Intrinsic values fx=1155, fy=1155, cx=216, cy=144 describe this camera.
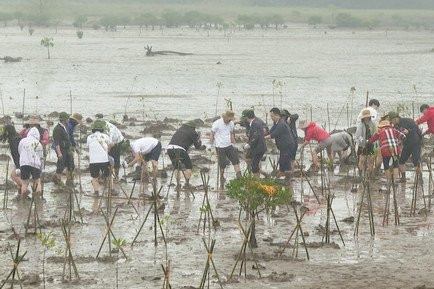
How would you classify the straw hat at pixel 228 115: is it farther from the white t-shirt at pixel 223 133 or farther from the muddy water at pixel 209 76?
the muddy water at pixel 209 76

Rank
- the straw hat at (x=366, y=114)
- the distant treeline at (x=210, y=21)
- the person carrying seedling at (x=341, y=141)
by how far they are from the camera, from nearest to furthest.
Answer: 1. the straw hat at (x=366, y=114)
2. the person carrying seedling at (x=341, y=141)
3. the distant treeline at (x=210, y=21)

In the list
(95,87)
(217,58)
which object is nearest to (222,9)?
(217,58)

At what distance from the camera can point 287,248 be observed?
14773mm

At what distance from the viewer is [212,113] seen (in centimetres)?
3394

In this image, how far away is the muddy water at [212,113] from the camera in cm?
1367

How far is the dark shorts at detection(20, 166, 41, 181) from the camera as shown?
18280 mm

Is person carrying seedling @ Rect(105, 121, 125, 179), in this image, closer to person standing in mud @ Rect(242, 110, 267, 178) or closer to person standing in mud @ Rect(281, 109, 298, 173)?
person standing in mud @ Rect(242, 110, 267, 178)

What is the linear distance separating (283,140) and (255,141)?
742 millimetres

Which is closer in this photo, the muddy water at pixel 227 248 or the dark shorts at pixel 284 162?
the muddy water at pixel 227 248

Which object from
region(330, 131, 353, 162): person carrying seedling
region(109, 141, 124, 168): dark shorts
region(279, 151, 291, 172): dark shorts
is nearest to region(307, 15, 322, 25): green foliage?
region(330, 131, 353, 162): person carrying seedling

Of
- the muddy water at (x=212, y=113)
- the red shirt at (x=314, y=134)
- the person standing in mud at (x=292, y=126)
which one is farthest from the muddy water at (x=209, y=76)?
the person standing in mud at (x=292, y=126)

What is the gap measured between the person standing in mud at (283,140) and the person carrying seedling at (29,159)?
14.1ft

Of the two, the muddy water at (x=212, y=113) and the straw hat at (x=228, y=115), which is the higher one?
the straw hat at (x=228, y=115)

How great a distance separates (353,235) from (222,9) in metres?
142
